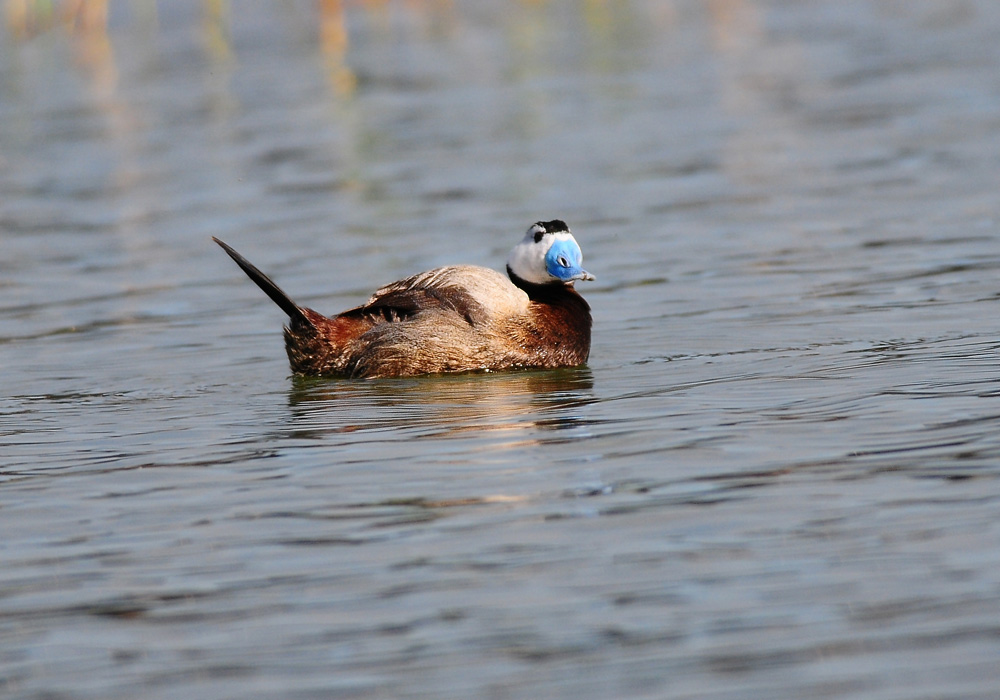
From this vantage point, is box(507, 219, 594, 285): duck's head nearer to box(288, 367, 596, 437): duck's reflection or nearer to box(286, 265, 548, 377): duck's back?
box(286, 265, 548, 377): duck's back

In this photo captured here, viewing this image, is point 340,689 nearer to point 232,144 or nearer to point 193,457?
point 193,457

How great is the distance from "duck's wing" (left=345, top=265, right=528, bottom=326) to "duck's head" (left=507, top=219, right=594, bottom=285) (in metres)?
0.21

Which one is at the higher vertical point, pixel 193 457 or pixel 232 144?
pixel 232 144

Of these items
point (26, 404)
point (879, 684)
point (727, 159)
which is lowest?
point (879, 684)

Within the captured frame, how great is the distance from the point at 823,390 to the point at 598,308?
352 cm

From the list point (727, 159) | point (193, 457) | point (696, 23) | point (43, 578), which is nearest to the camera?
point (43, 578)

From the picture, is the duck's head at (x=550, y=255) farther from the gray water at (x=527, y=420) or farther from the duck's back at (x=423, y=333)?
the gray water at (x=527, y=420)

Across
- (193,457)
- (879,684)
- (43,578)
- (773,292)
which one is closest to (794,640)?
(879,684)

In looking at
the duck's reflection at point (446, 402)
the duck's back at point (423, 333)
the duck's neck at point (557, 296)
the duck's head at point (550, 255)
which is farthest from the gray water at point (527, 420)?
the duck's head at point (550, 255)

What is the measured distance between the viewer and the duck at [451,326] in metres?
8.80

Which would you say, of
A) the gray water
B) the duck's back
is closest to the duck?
the duck's back

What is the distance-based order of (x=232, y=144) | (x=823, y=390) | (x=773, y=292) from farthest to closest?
(x=232, y=144) < (x=773, y=292) < (x=823, y=390)

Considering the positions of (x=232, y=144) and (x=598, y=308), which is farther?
(x=232, y=144)

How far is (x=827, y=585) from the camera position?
4.61m
